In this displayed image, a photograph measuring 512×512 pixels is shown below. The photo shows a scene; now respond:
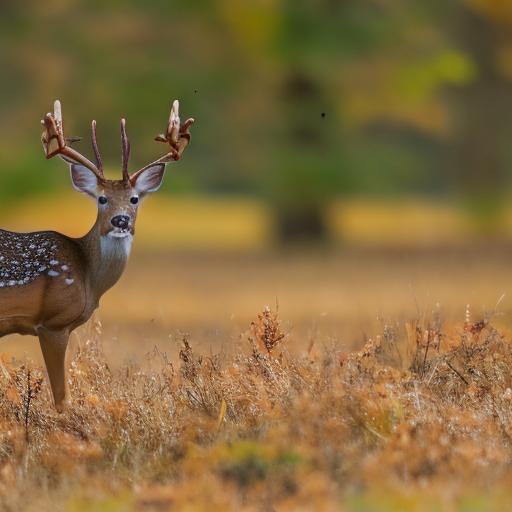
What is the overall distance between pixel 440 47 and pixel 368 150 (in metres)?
2.07

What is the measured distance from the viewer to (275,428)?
5.99 m

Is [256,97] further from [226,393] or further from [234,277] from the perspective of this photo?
[226,393]

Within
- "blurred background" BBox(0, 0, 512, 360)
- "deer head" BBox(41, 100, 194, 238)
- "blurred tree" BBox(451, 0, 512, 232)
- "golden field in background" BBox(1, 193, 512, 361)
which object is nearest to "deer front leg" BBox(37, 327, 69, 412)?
"deer head" BBox(41, 100, 194, 238)

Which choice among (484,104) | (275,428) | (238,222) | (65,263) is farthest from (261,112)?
(275,428)

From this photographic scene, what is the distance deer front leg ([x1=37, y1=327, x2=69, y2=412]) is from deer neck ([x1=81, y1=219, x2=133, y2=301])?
297 millimetres

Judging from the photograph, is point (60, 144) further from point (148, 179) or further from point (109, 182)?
point (148, 179)

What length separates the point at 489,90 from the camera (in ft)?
93.7

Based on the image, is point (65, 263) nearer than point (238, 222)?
Yes

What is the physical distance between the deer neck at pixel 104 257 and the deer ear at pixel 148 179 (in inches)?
9.4

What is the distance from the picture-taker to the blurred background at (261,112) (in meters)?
19.3

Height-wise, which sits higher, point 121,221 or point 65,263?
point 121,221

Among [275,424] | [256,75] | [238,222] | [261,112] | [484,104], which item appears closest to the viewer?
[275,424]

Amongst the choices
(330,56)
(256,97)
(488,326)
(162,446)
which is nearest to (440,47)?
(330,56)

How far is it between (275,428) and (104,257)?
1352 mm
